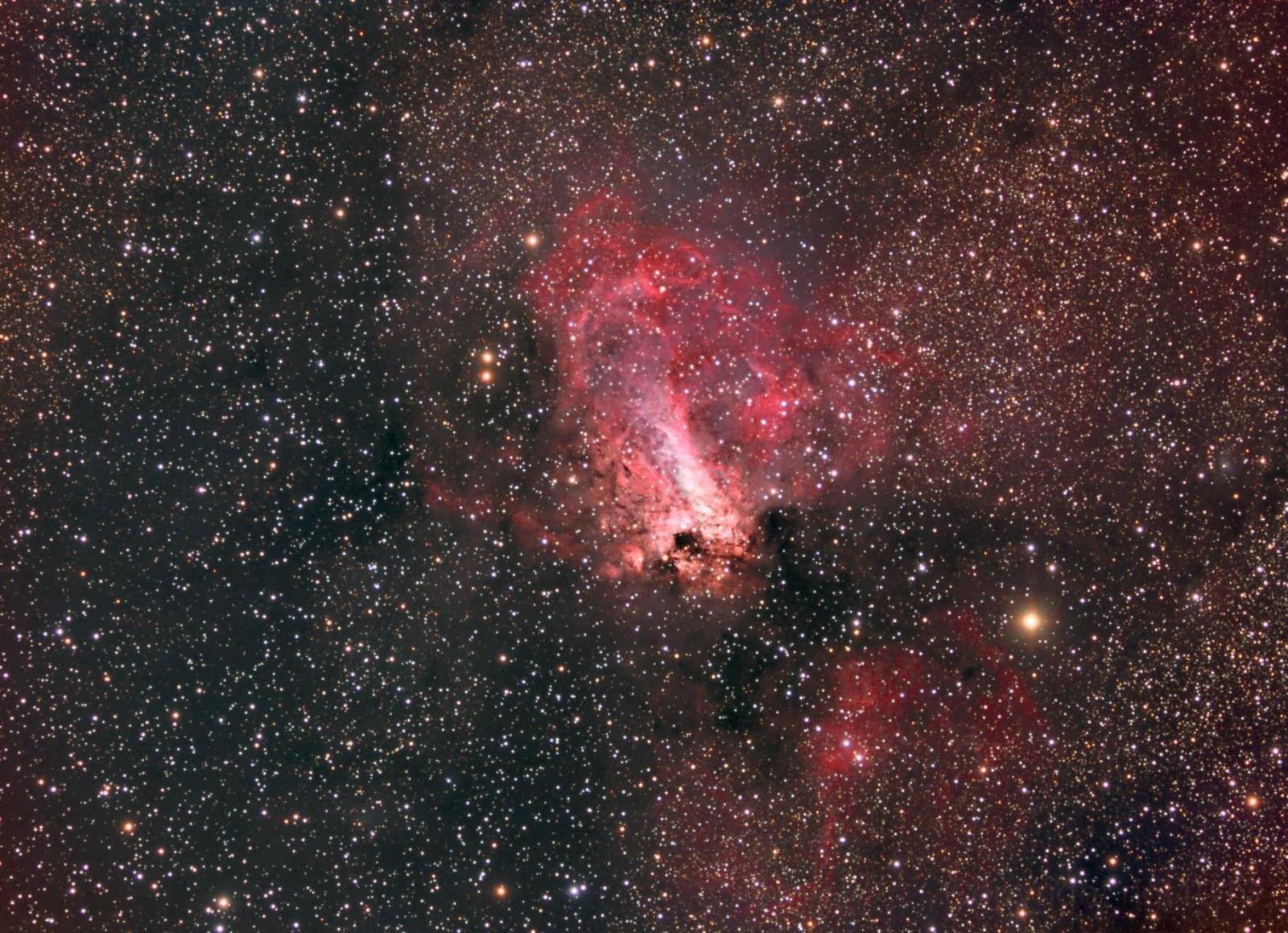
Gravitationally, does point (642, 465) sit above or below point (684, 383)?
below

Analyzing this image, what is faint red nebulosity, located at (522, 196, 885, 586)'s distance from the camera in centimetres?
197

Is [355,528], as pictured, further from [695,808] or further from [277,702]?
[695,808]

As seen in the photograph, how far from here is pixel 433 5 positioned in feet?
6.41

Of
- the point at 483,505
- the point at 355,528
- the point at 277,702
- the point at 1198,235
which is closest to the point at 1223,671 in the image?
the point at 1198,235

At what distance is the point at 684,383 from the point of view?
6.54 feet

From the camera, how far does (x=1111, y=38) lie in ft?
6.47

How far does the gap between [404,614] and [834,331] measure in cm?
183

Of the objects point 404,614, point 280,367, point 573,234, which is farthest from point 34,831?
point 573,234

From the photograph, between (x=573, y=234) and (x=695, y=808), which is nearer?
(x=573, y=234)

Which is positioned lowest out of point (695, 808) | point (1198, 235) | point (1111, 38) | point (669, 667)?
point (695, 808)

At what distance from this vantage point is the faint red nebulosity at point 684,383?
1975 mm

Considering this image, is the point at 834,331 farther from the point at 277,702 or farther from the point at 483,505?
the point at 277,702

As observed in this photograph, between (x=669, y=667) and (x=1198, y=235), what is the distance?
2.42 m

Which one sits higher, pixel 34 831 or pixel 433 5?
pixel 433 5
